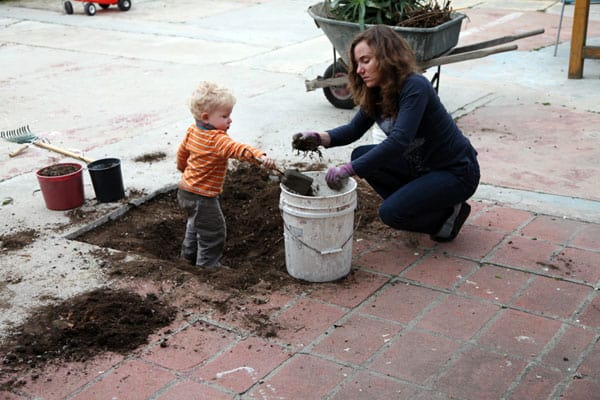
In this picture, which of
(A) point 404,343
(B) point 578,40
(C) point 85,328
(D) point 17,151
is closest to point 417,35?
(B) point 578,40

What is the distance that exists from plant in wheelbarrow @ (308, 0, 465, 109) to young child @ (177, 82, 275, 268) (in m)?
2.92

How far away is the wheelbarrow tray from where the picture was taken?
6977 millimetres

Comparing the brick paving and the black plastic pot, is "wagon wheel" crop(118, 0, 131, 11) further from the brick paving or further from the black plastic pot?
the brick paving

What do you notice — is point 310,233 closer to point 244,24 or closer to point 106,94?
point 106,94

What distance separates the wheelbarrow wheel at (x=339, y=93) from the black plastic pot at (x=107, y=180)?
122 inches

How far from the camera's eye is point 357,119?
15.5 ft

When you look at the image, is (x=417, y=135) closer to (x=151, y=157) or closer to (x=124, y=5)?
(x=151, y=157)

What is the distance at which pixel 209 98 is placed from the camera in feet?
14.1

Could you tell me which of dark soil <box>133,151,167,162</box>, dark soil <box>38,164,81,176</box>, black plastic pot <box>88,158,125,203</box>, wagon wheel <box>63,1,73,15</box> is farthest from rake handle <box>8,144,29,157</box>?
wagon wheel <box>63,1,73,15</box>

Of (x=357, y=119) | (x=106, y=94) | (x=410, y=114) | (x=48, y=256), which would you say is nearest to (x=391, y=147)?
(x=410, y=114)

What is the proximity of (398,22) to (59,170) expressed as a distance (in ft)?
11.8

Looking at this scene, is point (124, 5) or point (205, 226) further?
point (124, 5)

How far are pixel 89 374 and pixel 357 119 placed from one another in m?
2.23

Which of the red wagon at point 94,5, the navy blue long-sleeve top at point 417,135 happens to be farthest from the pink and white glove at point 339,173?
the red wagon at point 94,5
